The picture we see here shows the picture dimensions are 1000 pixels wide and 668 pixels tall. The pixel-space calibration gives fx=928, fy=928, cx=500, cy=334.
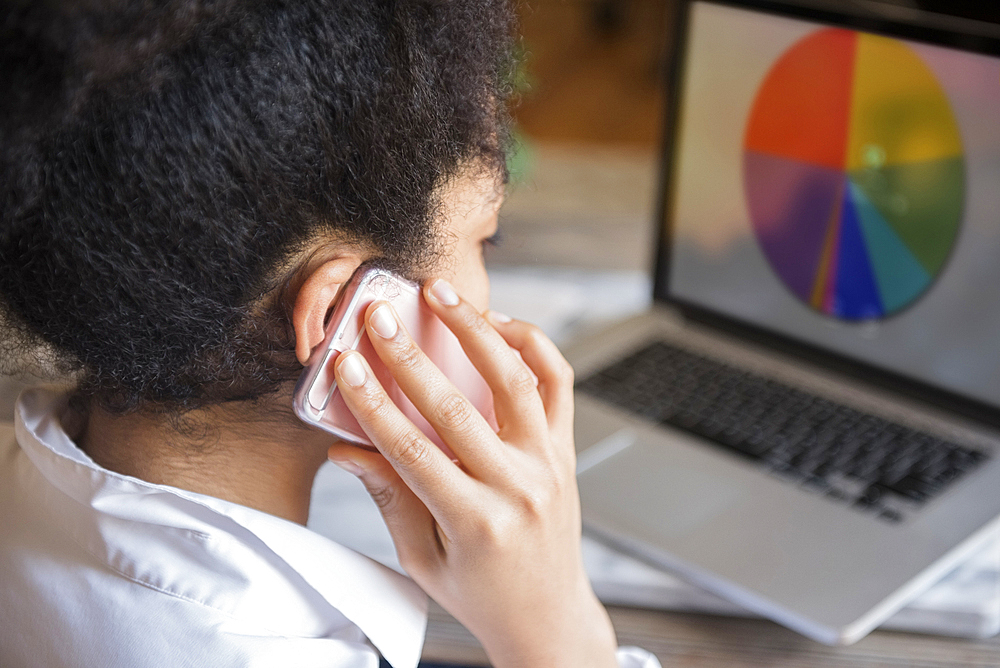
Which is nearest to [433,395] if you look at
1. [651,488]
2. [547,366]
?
[547,366]

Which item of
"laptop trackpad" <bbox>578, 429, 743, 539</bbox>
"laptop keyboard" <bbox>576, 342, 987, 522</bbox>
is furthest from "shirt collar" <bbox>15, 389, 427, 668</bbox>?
"laptop keyboard" <bbox>576, 342, 987, 522</bbox>

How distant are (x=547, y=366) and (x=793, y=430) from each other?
34 centimetres

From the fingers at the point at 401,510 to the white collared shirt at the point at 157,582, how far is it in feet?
0.18

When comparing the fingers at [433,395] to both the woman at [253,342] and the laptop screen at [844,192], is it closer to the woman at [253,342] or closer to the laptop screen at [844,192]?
the woman at [253,342]

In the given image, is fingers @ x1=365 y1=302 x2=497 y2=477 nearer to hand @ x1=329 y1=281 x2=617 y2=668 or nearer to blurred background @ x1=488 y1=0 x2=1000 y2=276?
hand @ x1=329 y1=281 x2=617 y2=668

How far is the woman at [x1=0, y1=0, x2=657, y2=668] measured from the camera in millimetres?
460

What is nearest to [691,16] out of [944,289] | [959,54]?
[959,54]

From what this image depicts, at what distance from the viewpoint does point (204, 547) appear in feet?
1.79

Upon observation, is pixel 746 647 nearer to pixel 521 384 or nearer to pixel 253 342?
pixel 521 384

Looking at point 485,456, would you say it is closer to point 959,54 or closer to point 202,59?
point 202,59

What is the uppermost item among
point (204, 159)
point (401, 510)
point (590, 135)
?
point (204, 159)

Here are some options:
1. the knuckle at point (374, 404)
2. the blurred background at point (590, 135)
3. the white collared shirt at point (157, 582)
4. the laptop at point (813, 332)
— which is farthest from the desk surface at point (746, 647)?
the blurred background at point (590, 135)

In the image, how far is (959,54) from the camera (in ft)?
2.83

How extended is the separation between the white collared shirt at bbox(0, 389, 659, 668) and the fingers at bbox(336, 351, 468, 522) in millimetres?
78
